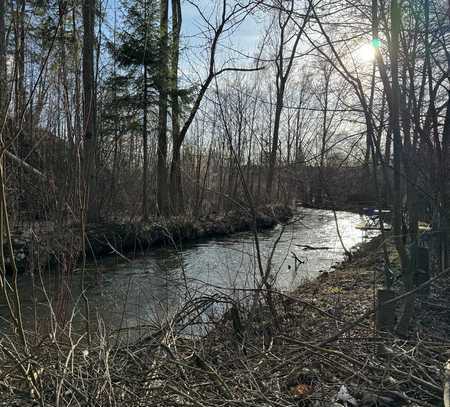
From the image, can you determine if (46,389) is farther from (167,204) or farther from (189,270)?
(167,204)

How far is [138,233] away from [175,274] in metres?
2.48

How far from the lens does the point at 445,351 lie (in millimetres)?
2816

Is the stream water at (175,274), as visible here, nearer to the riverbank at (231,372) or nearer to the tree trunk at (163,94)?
the riverbank at (231,372)

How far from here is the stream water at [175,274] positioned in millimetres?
4678

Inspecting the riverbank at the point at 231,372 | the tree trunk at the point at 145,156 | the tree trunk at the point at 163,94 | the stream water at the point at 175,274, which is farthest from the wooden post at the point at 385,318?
the tree trunk at the point at 163,94

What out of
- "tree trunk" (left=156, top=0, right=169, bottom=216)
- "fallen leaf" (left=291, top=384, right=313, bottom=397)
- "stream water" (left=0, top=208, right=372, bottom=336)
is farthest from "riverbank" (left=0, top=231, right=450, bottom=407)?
"tree trunk" (left=156, top=0, right=169, bottom=216)

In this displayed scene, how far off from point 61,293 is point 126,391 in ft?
2.97

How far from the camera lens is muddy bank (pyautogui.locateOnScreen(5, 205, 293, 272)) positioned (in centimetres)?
315

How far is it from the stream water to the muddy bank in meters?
0.30

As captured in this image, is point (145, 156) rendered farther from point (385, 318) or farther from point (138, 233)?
point (385, 318)

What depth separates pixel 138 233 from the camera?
10945 mm

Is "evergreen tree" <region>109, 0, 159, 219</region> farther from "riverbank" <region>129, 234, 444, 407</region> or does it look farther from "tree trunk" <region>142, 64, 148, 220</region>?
"riverbank" <region>129, 234, 444, 407</region>

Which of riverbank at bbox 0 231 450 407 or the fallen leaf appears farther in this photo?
the fallen leaf

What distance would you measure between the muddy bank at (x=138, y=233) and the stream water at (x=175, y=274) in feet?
1.00
